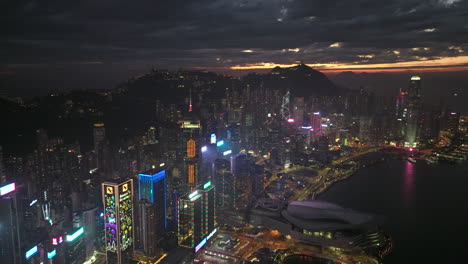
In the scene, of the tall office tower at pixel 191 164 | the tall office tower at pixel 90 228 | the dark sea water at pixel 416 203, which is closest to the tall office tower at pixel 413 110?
the dark sea water at pixel 416 203

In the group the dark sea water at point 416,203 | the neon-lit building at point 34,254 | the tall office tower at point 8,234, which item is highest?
the tall office tower at point 8,234

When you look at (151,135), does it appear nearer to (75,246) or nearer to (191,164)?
(191,164)

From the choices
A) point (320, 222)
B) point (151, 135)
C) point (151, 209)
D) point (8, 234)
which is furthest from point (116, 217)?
point (151, 135)

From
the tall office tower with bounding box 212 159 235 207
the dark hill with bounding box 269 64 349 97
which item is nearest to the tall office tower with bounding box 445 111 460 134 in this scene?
the dark hill with bounding box 269 64 349 97

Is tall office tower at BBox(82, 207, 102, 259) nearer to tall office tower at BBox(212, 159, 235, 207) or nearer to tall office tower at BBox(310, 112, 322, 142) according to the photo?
tall office tower at BBox(212, 159, 235, 207)

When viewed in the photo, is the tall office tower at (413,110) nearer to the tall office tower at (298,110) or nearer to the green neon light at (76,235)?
the tall office tower at (298,110)

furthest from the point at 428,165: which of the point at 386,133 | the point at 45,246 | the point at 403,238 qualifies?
the point at 45,246

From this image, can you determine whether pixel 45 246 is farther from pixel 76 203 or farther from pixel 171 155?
pixel 171 155
